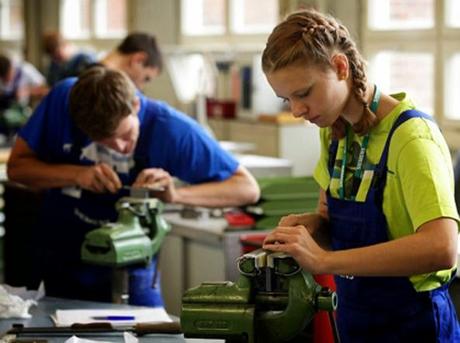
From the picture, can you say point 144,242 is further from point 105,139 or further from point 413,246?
point 413,246

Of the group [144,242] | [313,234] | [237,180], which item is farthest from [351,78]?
[237,180]

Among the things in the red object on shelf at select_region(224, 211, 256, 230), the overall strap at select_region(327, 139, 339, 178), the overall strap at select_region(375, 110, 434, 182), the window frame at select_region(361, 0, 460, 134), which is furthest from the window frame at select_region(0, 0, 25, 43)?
the overall strap at select_region(375, 110, 434, 182)

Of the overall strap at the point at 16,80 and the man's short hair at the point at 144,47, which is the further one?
the overall strap at the point at 16,80

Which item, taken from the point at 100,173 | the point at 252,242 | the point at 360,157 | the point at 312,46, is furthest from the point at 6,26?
the point at 312,46

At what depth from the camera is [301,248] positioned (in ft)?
7.31

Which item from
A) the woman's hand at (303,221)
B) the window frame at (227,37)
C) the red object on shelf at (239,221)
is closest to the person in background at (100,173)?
the red object on shelf at (239,221)

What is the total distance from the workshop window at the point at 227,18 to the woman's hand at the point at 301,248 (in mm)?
5936

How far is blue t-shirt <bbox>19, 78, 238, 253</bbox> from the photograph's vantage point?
3611 millimetres

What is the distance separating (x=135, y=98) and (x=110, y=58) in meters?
2.18

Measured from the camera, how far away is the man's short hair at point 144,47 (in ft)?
17.7

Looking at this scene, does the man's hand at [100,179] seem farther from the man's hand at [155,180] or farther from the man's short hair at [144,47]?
the man's short hair at [144,47]

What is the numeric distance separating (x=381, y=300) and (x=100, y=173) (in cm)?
130

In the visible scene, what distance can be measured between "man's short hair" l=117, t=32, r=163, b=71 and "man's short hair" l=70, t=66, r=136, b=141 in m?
2.08

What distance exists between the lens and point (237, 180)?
12.3 feet
